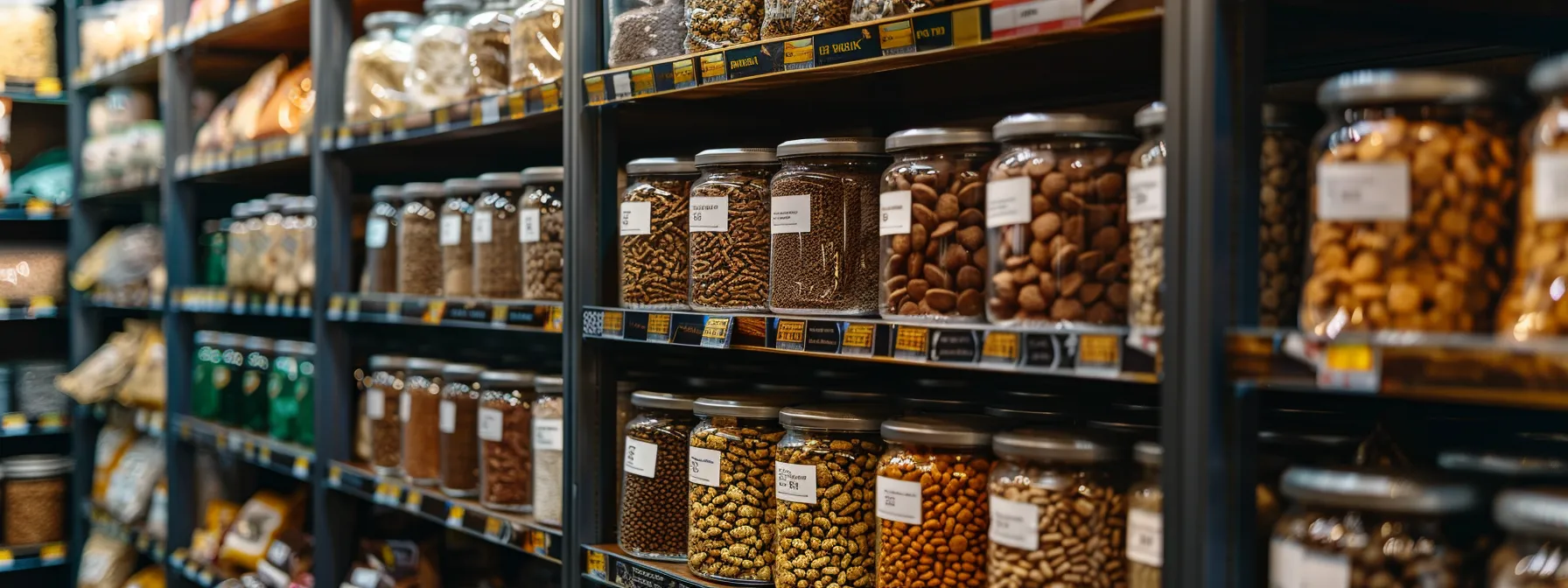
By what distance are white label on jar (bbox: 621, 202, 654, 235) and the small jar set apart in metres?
0.41

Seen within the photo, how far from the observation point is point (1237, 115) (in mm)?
1079

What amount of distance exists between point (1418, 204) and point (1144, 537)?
0.41 metres

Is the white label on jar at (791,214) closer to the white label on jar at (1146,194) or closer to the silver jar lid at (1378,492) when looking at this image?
the white label on jar at (1146,194)

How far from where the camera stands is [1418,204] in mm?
979

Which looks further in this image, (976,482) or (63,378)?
(63,378)

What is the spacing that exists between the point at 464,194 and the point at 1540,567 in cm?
181

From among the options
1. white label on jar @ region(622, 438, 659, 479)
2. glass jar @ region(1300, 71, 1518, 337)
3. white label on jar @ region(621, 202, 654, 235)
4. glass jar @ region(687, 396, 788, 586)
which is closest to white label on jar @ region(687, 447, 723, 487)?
glass jar @ region(687, 396, 788, 586)

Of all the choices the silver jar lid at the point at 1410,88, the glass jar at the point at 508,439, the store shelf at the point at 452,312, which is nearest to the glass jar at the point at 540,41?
the store shelf at the point at 452,312

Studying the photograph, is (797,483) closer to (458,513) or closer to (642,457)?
(642,457)

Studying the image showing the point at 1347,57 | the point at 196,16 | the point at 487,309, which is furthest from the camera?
the point at 196,16

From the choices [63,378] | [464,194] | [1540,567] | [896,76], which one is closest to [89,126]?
[63,378]

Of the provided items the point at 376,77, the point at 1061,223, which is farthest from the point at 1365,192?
the point at 376,77

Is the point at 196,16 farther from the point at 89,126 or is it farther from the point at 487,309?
the point at 487,309

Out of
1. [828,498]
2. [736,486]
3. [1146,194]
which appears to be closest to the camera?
[1146,194]
